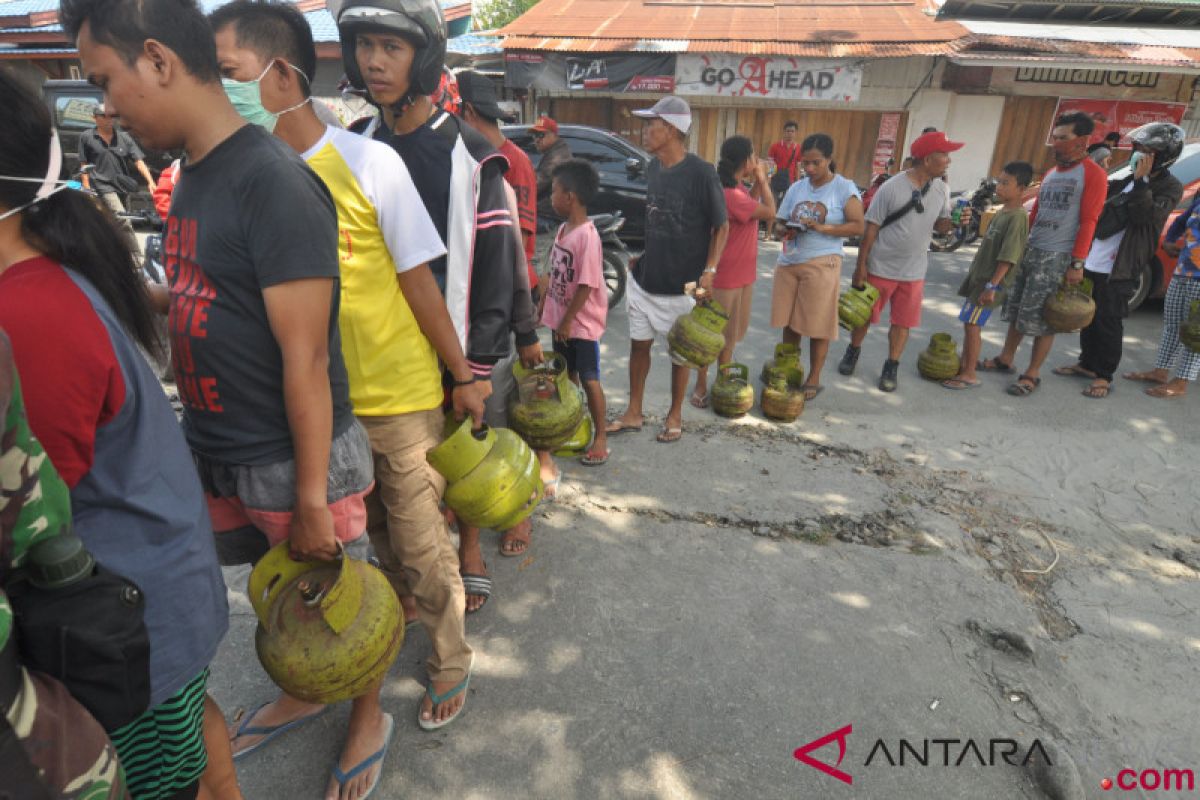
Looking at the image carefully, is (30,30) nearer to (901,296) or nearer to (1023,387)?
(901,296)

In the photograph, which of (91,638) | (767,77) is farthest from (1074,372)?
(767,77)

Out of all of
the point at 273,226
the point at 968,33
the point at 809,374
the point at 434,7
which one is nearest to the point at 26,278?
the point at 273,226

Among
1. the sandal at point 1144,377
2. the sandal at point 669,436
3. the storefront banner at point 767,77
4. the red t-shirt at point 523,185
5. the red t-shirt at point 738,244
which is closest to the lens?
the red t-shirt at point 523,185

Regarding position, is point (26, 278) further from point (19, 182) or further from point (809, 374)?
point (809, 374)

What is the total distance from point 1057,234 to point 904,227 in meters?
1.09

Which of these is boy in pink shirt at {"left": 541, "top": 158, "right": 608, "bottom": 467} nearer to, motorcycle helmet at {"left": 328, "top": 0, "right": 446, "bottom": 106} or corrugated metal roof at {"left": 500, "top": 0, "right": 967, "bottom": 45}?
motorcycle helmet at {"left": 328, "top": 0, "right": 446, "bottom": 106}

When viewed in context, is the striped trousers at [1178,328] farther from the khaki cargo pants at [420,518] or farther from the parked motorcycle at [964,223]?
the khaki cargo pants at [420,518]

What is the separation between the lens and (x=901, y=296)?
16.6 ft

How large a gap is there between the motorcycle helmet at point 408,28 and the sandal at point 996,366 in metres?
5.03

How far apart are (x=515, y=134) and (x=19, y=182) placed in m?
8.54

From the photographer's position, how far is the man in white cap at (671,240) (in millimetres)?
3945

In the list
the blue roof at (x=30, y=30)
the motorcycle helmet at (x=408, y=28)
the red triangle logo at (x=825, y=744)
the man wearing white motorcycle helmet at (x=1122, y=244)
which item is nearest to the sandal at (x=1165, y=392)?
the man wearing white motorcycle helmet at (x=1122, y=244)

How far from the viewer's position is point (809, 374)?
5.10 metres

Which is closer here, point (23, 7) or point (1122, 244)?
point (1122, 244)
